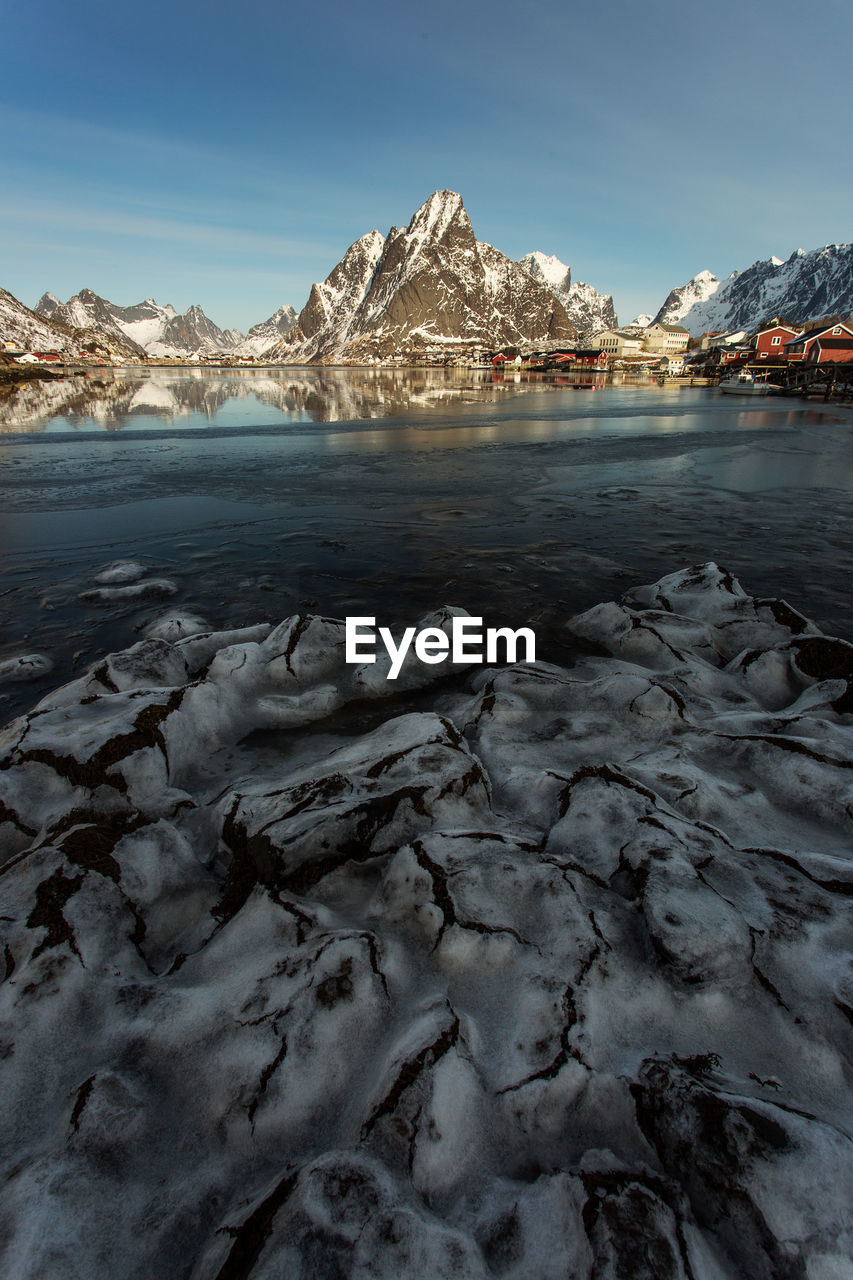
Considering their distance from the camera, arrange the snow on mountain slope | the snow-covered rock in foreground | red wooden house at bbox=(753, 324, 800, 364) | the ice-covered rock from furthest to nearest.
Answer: the snow on mountain slope, red wooden house at bbox=(753, 324, 800, 364), the ice-covered rock, the snow-covered rock in foreground

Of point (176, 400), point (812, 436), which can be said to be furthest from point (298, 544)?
point (176, 400)

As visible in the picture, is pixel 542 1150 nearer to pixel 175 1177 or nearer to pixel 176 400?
pixel 175 1177

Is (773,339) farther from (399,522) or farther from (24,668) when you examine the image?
(24,668)

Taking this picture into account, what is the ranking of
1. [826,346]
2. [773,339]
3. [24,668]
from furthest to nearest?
[773,339] < [826,346] < [24,668]

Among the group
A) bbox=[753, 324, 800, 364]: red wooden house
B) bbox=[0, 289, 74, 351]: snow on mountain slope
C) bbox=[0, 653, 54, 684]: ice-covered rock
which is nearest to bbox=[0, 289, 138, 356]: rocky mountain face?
bbox=[0, 289, 74, 351]: snow on mountain slope

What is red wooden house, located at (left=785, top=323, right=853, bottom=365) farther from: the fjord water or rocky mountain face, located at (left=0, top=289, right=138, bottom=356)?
rocky mountain face, located at (left=0, top=289, right=138, bottom=356)

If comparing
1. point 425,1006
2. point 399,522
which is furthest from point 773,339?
point 425,1006
